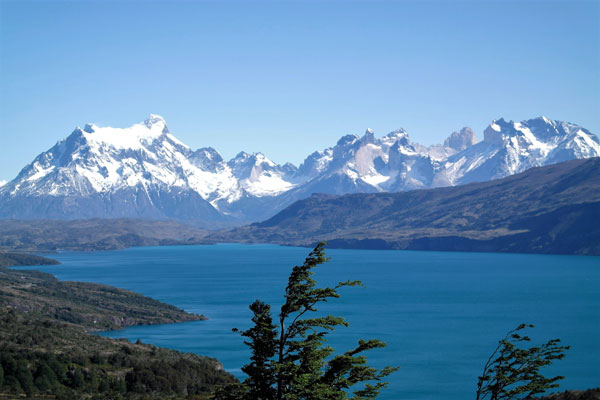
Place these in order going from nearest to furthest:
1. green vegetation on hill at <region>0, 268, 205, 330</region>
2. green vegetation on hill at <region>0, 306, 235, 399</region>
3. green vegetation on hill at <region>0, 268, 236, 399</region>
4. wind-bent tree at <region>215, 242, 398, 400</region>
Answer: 1. wind-bent tree at <region>215, 242, 398, 400</region>
2. green vegetation on hill at <region>0, 306, 235, 399</region>
3. green vegetation on hill at <region>0, 268, 236, 399</region>
4. green vegetation on hill at <region>0, 268, 205, 330</region>

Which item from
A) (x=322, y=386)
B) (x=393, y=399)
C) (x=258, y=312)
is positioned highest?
(x=258, y=312)

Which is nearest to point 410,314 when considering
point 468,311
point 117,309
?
point 468,311

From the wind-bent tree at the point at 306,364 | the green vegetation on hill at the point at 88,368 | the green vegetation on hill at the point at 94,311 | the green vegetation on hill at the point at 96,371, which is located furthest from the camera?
the green vegetation on hill at the point at 94,311

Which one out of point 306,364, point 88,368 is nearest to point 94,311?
point 88,368

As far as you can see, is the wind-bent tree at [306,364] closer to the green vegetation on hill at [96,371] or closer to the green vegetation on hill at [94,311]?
the green vegetation on hill at [96,371]

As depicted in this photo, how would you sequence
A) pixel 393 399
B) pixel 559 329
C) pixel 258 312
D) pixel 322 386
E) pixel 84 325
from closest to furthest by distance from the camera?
pixel 322 386 → pixel 258 312 → pixel 393 399 → pixel 559 329 → pixel 84 325

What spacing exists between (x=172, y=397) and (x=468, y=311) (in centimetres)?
10846

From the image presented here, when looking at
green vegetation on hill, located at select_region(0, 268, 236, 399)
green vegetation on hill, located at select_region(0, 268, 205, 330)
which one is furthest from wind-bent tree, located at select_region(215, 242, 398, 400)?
green vegetation on hill, located at select_region(0, 268, 205, 330)

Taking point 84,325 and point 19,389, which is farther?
point 84,325

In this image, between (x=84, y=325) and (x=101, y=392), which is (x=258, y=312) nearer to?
(x=101, y=392)

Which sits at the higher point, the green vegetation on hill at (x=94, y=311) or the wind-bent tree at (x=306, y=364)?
the wind-bent tree at (x=306, y=364)

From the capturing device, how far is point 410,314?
595 ft

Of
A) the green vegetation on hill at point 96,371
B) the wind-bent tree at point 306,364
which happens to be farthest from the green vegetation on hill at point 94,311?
the wind-bent tree at point 306,364

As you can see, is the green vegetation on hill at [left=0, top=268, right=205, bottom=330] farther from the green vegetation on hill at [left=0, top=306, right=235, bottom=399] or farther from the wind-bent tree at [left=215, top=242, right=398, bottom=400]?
the wind-bent tree at [left=215, top=242, right=398, bottom=400]
